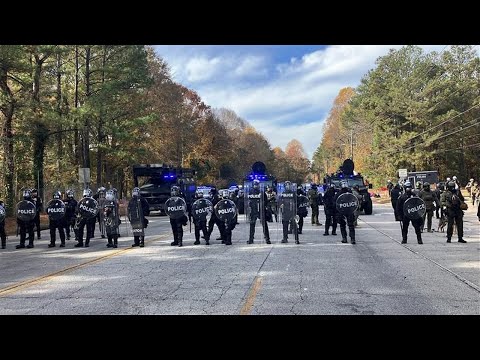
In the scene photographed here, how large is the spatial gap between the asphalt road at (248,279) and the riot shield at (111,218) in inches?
24.1

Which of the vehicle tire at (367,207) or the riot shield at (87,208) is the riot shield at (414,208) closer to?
the riot shield at (87,208)

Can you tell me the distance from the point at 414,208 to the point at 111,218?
31.2 ft

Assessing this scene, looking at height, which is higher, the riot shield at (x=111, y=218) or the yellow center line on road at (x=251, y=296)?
the riot shield at (x=111, y=218)

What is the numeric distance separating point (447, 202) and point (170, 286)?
9.65 metres

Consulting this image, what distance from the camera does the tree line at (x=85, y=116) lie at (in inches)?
1013

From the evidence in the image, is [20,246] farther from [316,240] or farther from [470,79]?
[470,79]

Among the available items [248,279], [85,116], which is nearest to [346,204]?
[248,279]

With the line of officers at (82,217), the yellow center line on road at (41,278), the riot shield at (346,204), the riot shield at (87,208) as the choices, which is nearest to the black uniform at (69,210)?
the line of officers at (82,217)

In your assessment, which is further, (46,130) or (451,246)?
(46,130)

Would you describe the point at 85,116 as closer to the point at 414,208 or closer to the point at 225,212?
the point at 225,212

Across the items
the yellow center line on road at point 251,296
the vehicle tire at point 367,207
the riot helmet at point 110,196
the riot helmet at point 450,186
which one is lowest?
the yellow center line on road at point 251,296

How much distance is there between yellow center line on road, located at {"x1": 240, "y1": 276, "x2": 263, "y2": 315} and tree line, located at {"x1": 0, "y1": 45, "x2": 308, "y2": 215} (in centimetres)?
1832
